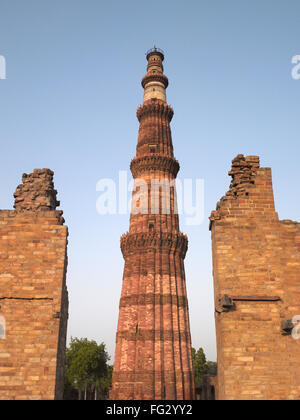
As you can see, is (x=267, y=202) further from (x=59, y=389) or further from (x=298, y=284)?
(x=59, y=389)

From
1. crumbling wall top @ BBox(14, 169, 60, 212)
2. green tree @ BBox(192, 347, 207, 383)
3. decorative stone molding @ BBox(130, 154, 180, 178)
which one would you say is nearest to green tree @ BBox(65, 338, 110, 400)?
green tree @ BBox(192, 347, 207, 383)

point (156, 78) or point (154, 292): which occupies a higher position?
point (156, 78)

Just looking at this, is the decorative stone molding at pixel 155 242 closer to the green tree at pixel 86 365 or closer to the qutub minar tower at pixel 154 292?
the qutub minar tower at pixel 154 292

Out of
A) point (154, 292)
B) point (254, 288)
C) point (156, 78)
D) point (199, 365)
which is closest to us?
point (254, 288)

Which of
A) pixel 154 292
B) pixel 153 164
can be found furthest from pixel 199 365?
pixel 153 164

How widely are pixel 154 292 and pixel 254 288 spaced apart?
15185mm

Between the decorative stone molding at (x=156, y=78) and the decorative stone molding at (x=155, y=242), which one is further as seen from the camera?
the decorative stone molding at (x=156, y=78)

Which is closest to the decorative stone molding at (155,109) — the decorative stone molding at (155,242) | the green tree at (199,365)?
the decorative stone molding at (155,242)

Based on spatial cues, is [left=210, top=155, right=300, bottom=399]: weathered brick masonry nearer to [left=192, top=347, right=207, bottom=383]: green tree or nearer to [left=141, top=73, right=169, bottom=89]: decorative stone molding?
[left=141, top=73, right=169, bottom=89]: decorative stone molding

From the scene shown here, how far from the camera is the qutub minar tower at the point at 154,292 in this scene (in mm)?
22406

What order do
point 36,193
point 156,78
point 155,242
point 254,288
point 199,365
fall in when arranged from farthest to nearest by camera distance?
1. point 199,365
2. point 156,78
3. point 155,242
4. point 36,193
5. point 254,288

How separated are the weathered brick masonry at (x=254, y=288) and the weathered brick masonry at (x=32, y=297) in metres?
3.67

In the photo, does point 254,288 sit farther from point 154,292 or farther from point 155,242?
point 155,242

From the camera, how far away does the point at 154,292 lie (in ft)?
79.5
